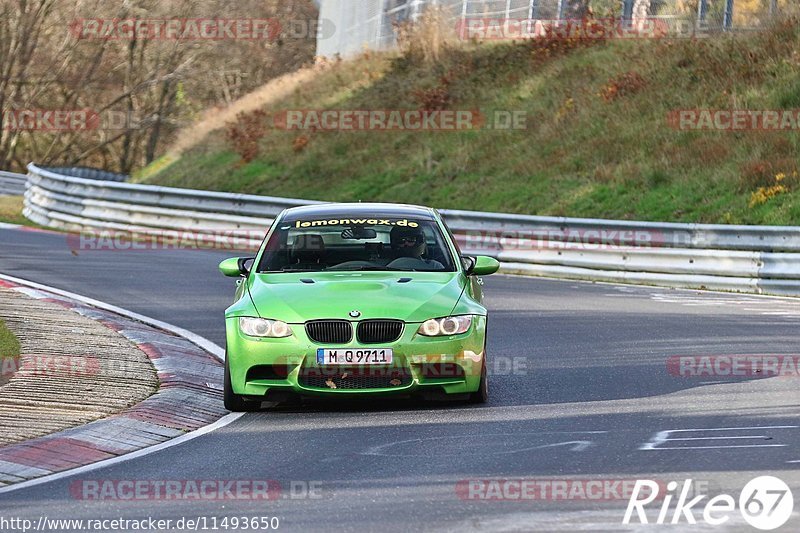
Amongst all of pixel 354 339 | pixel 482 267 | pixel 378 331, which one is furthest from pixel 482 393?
pixel 482 267

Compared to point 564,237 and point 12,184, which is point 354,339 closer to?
point 564,237

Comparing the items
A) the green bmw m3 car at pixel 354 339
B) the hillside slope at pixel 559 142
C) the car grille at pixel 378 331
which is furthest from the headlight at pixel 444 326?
the hillside slope at pixel 559 142

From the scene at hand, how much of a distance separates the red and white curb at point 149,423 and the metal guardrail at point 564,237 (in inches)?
357

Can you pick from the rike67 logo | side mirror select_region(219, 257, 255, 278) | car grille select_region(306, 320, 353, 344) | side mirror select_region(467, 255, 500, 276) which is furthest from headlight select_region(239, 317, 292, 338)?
the rike67 logo

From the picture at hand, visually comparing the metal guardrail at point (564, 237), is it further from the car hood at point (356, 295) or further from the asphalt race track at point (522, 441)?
the car hood at point (356, 295)

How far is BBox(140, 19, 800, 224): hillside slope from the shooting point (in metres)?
A: 27.3

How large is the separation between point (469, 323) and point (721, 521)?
13.0 feet

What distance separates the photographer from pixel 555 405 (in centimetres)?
1044

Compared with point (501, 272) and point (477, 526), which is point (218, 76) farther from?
point (477, 526)

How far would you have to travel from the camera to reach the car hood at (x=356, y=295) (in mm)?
10109

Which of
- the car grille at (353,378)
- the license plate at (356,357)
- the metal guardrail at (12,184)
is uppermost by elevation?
the metal guardrail at (12,184)

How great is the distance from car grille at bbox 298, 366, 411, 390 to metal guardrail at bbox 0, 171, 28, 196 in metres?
31.4

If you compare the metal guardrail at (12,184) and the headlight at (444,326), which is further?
the metal guardrail at (12,184)

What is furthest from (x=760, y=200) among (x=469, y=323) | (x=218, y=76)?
Answer: (x=218, y=76)
